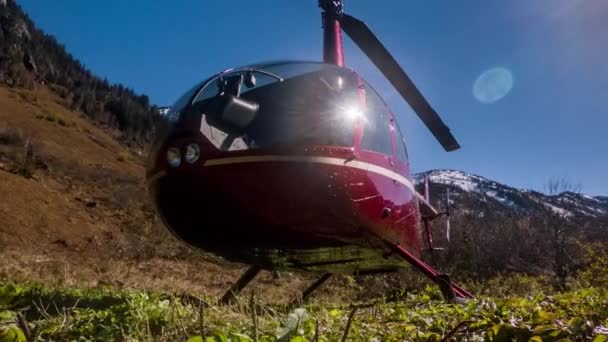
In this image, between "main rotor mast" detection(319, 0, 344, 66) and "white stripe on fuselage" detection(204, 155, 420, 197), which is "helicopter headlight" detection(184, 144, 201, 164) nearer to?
"white stripe on fuselage" detection(204, 155, 420, 197)

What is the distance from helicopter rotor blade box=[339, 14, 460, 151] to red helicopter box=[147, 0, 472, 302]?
2.25 meters

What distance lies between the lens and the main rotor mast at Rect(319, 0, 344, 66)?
6219 mm

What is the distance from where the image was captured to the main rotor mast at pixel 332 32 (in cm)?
622

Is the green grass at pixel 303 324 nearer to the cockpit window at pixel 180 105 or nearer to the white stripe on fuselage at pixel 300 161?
the white stripe on fuselage at pixel 300 161

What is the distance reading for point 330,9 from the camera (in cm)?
689

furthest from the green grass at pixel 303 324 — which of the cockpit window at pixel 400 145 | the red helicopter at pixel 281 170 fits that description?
the cockpit window at pixel 400 145

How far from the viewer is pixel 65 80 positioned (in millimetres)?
51938

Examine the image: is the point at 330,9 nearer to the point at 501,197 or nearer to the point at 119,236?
the point at 119,236

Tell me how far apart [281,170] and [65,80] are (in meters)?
55.1

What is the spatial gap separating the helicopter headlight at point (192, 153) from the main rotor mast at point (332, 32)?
2.76 meters

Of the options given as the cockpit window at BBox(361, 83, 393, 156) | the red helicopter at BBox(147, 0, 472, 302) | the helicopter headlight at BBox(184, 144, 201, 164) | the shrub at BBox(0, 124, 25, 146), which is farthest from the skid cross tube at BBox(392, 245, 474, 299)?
the shrub at BBox(0, 124, 25, 146)

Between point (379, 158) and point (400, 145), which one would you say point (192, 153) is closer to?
point (379, 158)

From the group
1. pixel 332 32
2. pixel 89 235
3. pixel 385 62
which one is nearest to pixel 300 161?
pixel 332 32

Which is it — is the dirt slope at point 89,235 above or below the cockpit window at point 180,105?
below
